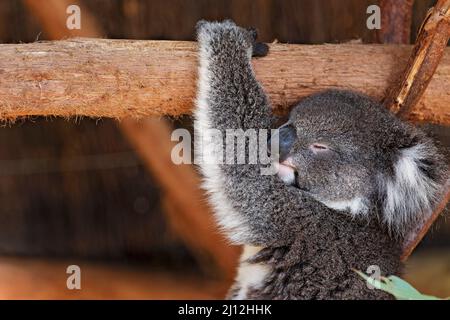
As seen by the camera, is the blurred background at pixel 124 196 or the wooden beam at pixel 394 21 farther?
the blurred background at pixel 124 196

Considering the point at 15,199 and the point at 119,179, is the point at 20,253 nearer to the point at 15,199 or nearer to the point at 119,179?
the point at 15,199

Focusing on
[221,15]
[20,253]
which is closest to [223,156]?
[221,15]

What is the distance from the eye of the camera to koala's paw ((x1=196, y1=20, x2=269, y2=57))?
3.24m

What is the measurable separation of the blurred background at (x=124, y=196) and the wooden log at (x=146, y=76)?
185cm

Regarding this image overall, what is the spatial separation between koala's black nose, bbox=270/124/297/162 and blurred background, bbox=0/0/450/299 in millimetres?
2004

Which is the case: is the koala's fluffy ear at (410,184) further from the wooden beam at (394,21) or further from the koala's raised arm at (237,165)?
the wooden beam at (394,21)

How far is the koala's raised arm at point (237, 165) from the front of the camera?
313cm

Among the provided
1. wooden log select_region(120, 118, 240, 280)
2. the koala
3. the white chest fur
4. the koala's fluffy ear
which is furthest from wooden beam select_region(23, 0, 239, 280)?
the koala's fluffy ear

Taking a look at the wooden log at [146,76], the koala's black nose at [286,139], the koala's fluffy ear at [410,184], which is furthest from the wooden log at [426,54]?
the koala's black nose at [286,139]

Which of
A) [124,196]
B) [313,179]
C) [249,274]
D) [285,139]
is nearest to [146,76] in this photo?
[285,139]

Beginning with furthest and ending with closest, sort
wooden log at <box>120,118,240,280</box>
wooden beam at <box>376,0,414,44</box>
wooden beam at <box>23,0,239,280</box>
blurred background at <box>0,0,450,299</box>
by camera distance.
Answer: blurred background at <box>0,0,450,299</box>, wooden log at <box>120,118,240,280</box>, wooden beam at <box>23,0,239,280</box>, wooden beam at <box>376,0,414,44</box>

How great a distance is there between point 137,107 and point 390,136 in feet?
3.83

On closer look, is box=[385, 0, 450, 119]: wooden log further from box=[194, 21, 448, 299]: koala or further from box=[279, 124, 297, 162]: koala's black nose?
box=[279, 124, 297, 162]: koala's black nose

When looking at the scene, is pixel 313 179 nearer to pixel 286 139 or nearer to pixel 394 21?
pixel 286 139
